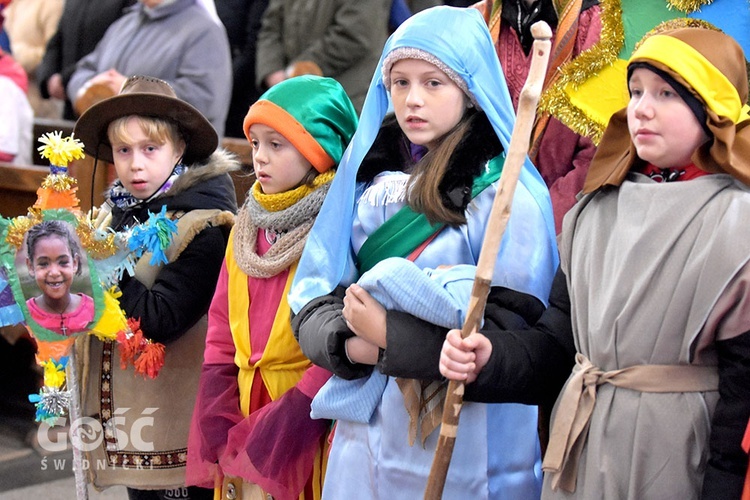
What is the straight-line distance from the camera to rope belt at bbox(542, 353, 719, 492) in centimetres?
221

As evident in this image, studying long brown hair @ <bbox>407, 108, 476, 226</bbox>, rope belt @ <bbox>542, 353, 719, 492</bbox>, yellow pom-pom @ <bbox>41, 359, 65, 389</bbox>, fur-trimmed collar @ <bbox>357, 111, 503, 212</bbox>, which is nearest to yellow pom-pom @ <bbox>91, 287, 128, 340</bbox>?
yellow pom-pom @ <bbox>41, 359, 65, 389</bbox>

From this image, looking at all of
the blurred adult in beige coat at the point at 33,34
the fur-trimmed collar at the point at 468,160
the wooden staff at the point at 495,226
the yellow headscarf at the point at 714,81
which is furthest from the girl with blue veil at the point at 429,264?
the blurred adult in beige coat at the point at 33,34

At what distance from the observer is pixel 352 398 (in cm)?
265

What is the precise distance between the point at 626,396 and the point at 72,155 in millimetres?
1843

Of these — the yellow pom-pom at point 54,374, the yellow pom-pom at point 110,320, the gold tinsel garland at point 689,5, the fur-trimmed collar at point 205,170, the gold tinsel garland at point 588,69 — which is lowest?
the yellow pom-pom at point 54,374

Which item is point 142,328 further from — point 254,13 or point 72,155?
point 254,13

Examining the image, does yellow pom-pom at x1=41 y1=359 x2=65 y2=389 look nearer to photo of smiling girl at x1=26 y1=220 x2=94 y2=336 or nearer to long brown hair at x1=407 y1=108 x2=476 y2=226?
photo of smiling girl at x1=26 y1=220 x2=94 y2=336

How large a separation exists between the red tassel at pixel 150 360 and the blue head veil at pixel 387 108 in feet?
2.50

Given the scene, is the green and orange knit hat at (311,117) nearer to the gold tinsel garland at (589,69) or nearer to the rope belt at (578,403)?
the gold tinsel garland at (589,69)

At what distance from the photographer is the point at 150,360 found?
3.40 m

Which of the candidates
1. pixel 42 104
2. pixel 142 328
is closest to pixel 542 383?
pixel 142 328

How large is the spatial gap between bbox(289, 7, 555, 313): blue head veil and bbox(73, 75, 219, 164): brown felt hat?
953 mm

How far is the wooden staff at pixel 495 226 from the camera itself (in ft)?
7.00

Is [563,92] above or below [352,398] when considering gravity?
above
